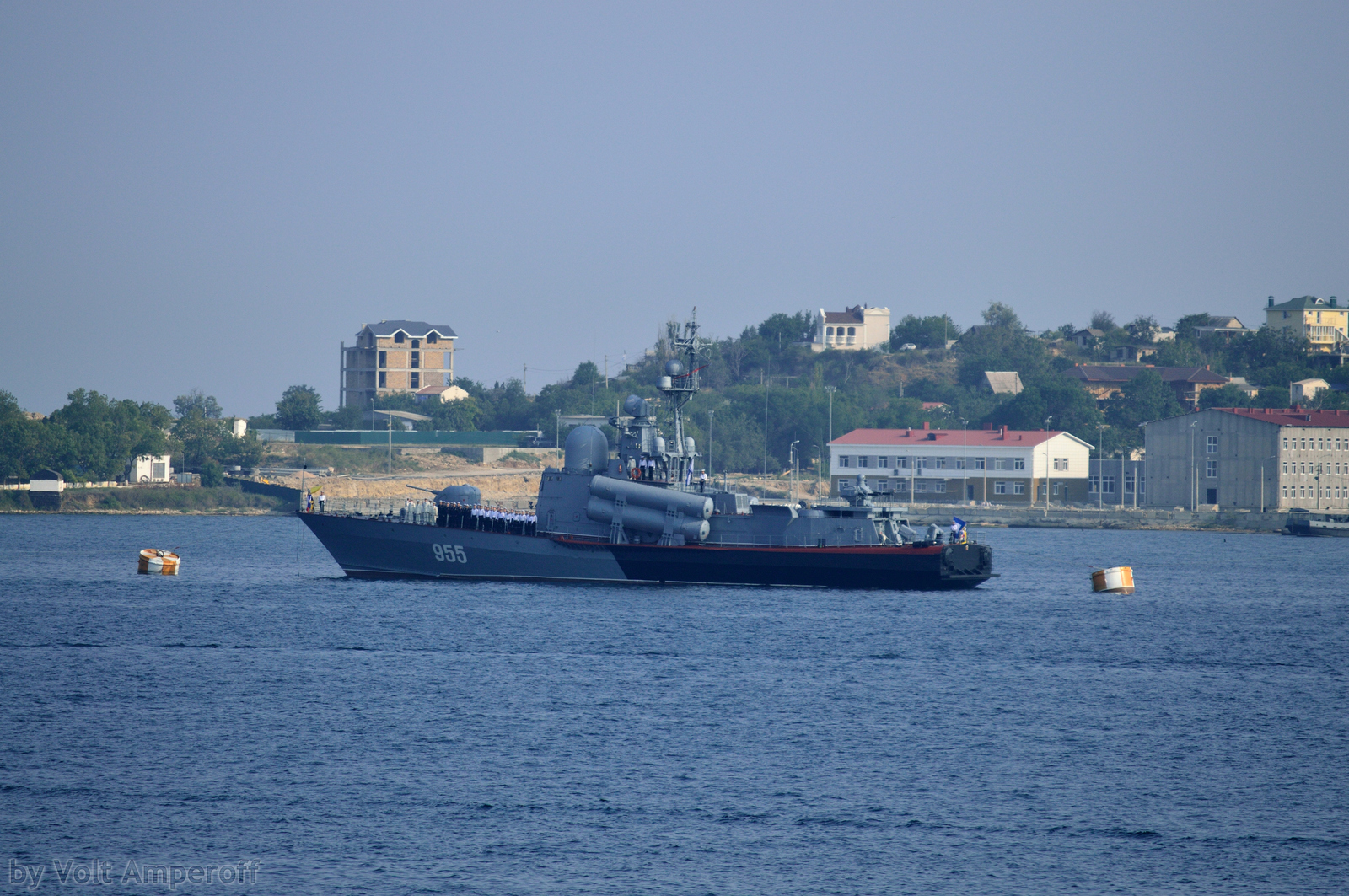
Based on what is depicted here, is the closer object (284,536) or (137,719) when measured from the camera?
(137,719)

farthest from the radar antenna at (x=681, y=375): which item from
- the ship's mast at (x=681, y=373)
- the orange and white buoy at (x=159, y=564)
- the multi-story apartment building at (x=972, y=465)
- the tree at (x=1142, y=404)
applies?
the tree at (x=1142, y=404)

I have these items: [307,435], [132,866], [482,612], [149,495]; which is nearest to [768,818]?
[132,866]

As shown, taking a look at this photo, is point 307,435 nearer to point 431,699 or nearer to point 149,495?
point 149,495

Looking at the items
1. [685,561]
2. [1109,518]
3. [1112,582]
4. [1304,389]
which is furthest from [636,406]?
[1304,389]

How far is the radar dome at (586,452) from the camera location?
2163 inches

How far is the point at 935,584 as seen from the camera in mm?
54812

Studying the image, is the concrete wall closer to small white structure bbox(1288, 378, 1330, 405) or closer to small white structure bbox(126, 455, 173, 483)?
small white structure bbox(1288, 378, 1330, 405)

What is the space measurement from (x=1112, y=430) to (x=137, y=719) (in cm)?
13368

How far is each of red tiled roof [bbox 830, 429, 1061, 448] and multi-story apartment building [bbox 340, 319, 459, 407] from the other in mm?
76576

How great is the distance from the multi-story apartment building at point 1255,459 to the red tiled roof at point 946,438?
1037cm

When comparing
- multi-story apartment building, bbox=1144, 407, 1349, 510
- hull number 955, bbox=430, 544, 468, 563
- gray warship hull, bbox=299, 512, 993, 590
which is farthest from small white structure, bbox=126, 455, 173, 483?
multi-story apartment building, bbox=1144, 407, 1349, 510

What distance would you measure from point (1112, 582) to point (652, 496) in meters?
22.3

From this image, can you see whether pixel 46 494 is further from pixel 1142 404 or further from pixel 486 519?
pixel 1142 404

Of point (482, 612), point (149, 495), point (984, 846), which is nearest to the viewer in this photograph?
point (984, 846)
